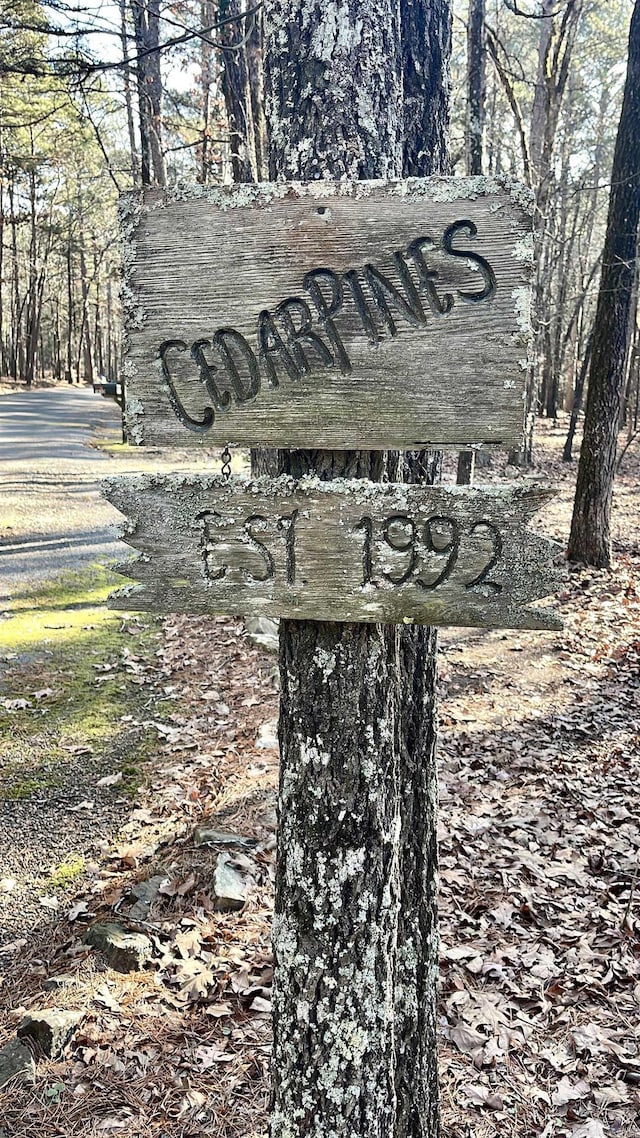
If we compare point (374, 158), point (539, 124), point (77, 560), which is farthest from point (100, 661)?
point (539, 124)

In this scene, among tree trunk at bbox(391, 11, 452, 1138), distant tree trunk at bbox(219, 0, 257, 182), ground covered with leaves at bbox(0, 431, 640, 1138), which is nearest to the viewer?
tree trunk at bbox(391, 11, 452, 1138)

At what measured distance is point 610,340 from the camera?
29.9 feet

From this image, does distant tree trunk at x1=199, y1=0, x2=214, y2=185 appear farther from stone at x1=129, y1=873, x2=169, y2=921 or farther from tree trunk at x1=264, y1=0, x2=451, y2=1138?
tree trunk at x1=264, y1=0, x2=451, y2=1138

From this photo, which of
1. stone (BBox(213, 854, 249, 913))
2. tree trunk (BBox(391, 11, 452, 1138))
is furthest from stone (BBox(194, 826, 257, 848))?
tree trunk (BBox(391, 11, 452, 1138))

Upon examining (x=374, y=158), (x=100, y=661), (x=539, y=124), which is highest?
(x=539, y=124)

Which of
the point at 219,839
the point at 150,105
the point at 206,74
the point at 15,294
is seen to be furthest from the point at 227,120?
the point at 15,294

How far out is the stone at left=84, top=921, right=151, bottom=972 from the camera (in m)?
3.71

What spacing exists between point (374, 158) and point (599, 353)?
8.03 m

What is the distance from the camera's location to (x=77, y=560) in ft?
32.7

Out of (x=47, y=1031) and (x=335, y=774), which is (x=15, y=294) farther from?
(x=335, y=774)

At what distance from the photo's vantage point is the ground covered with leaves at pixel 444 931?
308cm

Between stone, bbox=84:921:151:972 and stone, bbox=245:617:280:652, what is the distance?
374cm

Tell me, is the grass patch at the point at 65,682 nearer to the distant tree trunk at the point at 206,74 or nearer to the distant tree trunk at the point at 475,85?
the distant tree trunk at the point at 475,85

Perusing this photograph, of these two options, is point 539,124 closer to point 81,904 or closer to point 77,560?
point 77,560
